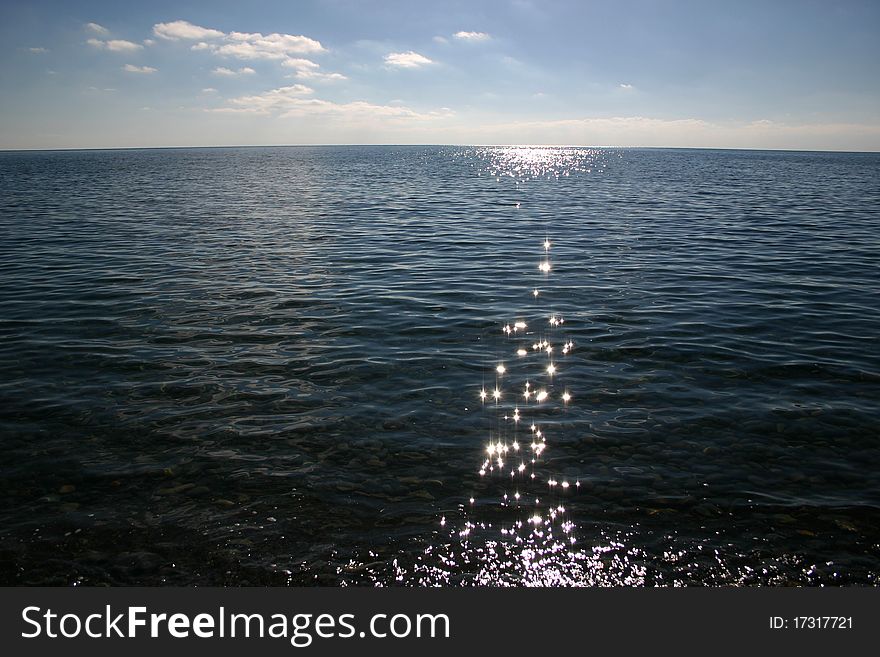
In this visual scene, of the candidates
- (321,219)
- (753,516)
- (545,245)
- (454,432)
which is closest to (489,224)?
(545,245)

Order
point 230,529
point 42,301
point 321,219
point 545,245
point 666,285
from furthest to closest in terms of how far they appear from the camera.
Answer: point 321,219 < point 545,245 < point 666,285 < point 42,301 < point 230,529

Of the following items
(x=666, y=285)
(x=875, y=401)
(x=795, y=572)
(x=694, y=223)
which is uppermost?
(x=694, y=223)

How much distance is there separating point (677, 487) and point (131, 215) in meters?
44.3

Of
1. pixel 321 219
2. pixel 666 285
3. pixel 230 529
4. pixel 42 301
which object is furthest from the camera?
pixel 321 219

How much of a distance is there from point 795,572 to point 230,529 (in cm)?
759

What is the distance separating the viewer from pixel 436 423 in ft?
33.8

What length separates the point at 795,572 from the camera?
21.8ft

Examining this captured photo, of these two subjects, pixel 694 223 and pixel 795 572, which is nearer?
pixel 795 572

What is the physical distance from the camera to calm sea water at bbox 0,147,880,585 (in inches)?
275

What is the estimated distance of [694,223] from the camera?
3634 cm

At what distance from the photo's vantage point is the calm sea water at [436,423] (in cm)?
699

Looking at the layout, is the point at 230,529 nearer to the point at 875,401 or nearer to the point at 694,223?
the point at 875,401

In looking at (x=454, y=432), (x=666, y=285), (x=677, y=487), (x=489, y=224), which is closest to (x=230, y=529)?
(x=454, y=432)

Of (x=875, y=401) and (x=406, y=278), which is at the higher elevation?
(x=406, y=278)
